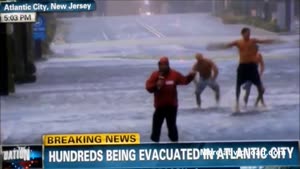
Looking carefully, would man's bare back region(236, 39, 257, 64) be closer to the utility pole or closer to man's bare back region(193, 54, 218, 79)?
man's bare back region(193, 54, 218, 79)

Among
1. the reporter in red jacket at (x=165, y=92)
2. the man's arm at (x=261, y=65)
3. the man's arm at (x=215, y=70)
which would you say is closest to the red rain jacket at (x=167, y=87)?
the reporter in red jacket at (x=165, y=92)

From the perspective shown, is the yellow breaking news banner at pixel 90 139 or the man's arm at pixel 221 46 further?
the man's arm at pixel 221 46

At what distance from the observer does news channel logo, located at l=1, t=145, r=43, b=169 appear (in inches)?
189

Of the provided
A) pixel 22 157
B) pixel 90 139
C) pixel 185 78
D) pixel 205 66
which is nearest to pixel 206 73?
pixel 205 66

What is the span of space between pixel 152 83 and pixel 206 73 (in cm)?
35

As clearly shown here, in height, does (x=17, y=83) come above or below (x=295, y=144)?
above

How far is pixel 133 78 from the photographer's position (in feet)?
17.0

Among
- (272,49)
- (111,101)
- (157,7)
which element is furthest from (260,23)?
(111,101)

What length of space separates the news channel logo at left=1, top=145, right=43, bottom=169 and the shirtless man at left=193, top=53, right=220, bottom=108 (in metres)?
1.02

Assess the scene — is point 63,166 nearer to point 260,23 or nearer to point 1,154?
point 1,154

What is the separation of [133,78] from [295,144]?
41.5 inches

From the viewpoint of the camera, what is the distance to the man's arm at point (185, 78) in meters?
5.07

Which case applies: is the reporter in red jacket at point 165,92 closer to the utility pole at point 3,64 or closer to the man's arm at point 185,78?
the man's arm at point 185,78

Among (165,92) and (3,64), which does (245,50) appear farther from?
(3,64)
